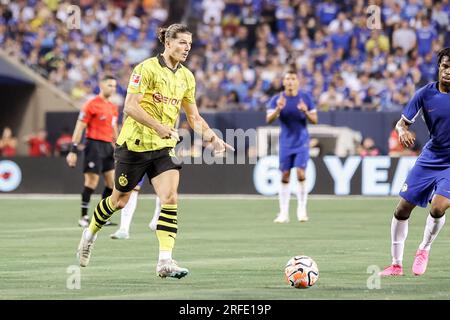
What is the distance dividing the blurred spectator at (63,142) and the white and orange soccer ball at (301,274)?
19107 mm

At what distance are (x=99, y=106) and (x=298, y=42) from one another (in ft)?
47.9

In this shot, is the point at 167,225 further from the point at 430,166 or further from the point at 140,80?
the point at 430,166

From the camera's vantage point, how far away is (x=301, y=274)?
33.6 ft

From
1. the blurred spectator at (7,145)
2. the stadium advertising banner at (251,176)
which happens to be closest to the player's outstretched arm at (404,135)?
the stadium advertising banner at (251,176)

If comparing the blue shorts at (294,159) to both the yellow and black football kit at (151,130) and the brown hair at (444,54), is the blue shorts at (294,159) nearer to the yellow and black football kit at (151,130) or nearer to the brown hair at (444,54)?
the yellow and black football kit at (151,130)

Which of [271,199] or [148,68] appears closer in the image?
[148,68]

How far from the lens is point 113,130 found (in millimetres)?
19047

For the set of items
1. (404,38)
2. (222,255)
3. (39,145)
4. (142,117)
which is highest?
(404,38)

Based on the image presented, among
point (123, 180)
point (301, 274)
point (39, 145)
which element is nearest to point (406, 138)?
point (301, 274)

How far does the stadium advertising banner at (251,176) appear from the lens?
2703 centimetres

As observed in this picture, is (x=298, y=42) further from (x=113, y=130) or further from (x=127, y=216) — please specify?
(x=127, y=216)

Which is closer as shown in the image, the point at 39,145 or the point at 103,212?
the point at 103,212

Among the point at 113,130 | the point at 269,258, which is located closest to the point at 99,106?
the point at 113,130

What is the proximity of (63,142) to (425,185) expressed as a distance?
63.7ft
